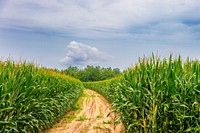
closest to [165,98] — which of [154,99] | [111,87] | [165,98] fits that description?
[165,98]

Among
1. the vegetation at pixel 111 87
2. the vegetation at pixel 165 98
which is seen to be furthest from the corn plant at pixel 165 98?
the vegetation at pixel 111 87

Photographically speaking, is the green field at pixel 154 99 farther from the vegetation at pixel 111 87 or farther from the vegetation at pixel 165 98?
the vegetation at pixel 111 87

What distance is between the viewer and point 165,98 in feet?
18.8

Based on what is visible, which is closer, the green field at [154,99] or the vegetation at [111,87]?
the green field at [154,99]

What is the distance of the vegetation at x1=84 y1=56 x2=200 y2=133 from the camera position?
534cm

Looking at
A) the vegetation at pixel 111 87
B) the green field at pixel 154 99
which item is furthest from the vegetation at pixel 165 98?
the vegetation at pixel 111 87

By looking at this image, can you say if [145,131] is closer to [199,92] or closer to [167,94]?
[167,94]

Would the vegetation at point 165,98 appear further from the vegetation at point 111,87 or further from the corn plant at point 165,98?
the vegetation at point 111,87

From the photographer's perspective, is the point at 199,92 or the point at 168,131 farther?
the point at 168,131

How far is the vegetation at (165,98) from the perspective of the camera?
5.34 metres

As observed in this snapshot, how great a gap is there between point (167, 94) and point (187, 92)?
0.44 m

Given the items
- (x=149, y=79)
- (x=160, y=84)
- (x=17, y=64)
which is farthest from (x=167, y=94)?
(x=17, y=64)

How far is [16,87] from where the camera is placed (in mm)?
5875

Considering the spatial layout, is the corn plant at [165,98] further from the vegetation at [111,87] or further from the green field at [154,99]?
the vegetation at [111,87]
